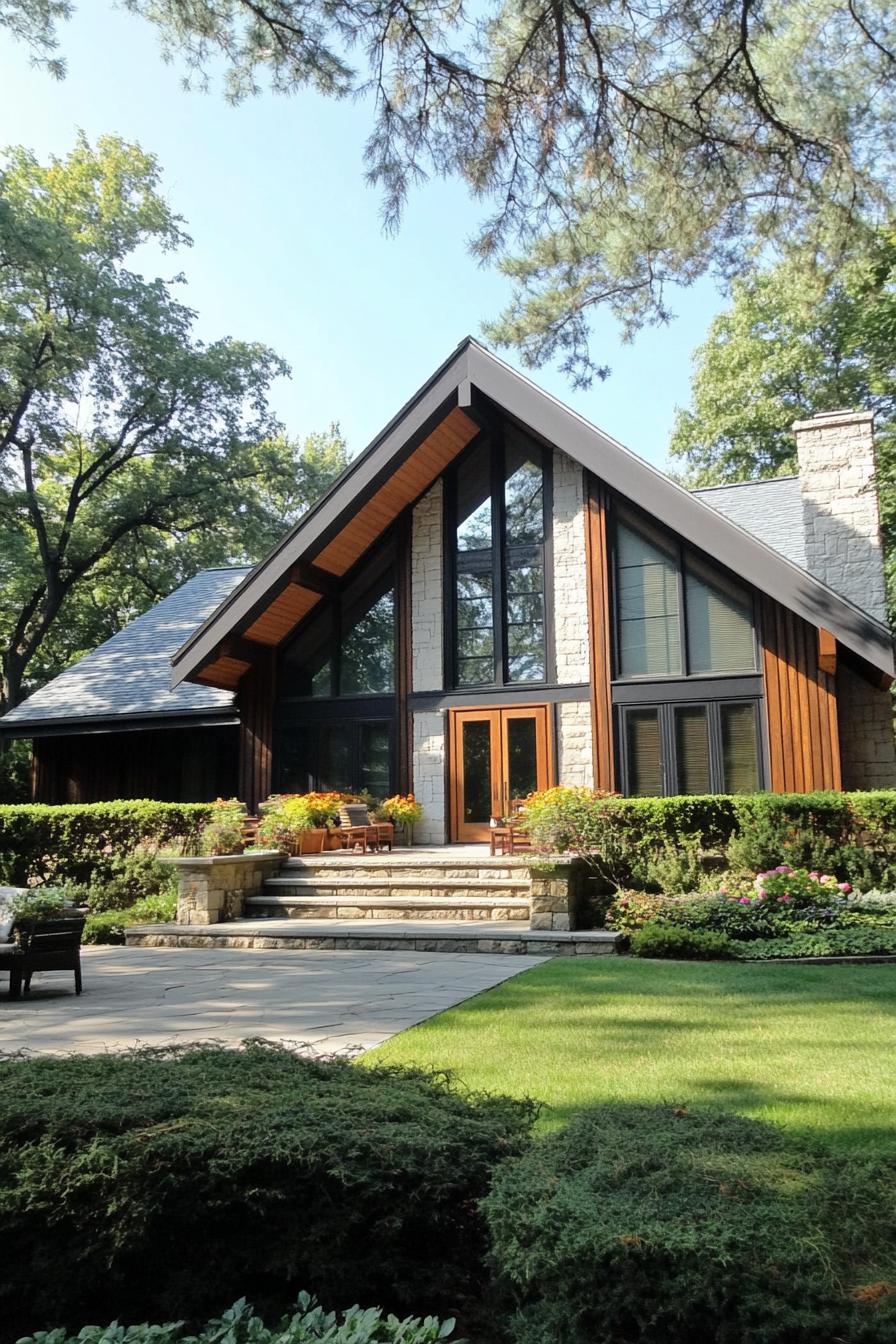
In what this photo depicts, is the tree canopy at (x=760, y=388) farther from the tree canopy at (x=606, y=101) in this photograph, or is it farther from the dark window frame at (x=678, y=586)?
the tree canopy at (x=606, y=101)

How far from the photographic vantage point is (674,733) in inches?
566

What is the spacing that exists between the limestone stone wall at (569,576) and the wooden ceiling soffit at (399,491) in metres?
1.76

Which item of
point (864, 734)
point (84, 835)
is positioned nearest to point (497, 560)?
point (864, 734)

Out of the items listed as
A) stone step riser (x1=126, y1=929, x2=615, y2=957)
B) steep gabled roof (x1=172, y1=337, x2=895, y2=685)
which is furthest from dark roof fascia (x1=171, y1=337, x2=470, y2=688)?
stone step riser (x1=126, y1=929, x2=615, y2=957)

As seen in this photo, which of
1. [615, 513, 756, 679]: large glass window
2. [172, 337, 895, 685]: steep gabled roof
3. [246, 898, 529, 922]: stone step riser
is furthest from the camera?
[615, 513, 756, 679]: large glass window

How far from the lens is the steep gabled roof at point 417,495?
41.8ft

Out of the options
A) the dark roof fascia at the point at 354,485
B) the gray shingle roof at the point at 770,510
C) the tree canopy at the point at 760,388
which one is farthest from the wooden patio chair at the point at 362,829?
the tree canopy at the point at 760,388

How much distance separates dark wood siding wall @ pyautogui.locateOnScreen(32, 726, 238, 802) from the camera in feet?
58.7

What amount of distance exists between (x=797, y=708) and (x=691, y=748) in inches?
61.8

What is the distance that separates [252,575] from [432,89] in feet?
29.4

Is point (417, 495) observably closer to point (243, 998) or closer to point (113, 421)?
point (243, 998)

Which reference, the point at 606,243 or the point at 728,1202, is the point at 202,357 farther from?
the point at 728,1202

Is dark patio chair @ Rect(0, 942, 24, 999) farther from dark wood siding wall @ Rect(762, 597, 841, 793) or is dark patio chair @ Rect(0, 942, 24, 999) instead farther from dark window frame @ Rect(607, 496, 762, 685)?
dark wood siding wall @ Rect(762, 597, 841, 793)

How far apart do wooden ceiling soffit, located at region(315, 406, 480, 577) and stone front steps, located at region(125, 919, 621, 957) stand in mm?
6159
